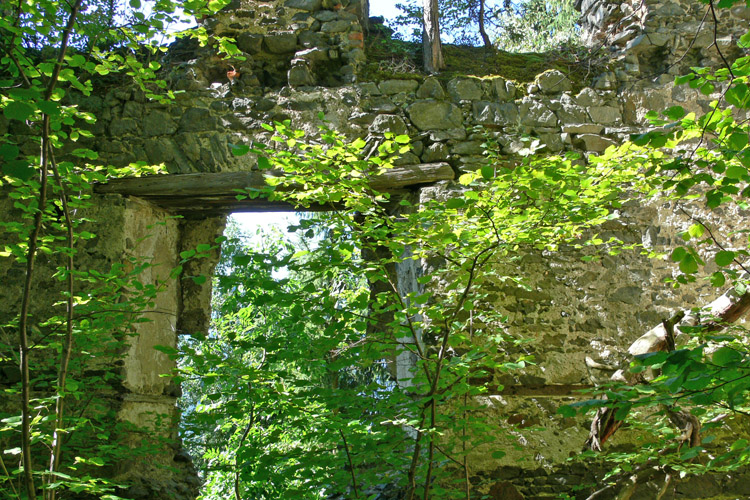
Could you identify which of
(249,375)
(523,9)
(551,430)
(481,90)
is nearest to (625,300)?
(551,430)

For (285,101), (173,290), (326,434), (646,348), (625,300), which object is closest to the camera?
(326,434)

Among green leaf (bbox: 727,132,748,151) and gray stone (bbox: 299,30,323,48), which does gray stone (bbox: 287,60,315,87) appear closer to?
gray stone (bbox: 299,30,323,48)

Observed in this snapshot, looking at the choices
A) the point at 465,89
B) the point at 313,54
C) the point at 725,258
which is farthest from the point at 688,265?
the point at 313,54

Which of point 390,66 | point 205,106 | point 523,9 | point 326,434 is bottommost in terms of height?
point 326,434

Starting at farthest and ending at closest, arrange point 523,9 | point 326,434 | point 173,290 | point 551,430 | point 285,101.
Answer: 1. point 523,9
2. point 173,290
3. point 285,101
4. point 551,430
5. point 326,434

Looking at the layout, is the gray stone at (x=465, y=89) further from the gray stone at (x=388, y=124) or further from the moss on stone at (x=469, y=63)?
the gray stone at (x=388, y=124)

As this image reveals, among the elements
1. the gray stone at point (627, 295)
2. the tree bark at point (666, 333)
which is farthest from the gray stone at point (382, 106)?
the tree bark at point (666, 333)

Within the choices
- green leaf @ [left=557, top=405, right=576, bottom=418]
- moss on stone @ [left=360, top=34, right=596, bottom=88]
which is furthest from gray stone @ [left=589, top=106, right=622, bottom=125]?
green leaf @ [left=557, top=405, right=576, bottom=418]

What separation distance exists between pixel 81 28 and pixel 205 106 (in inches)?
93.3

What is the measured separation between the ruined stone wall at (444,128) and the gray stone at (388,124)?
1 centimetres

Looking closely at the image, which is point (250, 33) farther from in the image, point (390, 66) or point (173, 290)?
point (173, 290)

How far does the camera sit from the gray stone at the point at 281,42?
474 centimetres

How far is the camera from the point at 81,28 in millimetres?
2203

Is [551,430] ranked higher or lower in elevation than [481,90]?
lower
